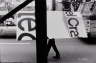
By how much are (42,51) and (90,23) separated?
6.44 m

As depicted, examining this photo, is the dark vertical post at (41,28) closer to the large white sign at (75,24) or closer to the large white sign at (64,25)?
the large white sign at (64,25)

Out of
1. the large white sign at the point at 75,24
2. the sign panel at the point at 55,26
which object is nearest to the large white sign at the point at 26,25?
the sign panel at the point at 55,26

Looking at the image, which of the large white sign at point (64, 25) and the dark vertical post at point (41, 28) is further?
the large white sign at point (64, 25)

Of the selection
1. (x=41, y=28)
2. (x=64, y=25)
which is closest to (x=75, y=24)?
(x=64, y=25)

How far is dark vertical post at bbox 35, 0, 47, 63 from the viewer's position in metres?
1.70

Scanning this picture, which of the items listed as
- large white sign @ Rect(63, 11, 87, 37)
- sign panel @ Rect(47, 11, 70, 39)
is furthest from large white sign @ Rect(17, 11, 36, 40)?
large white sign @ Rect(63, 11, 87, 37)

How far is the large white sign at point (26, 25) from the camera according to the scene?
6.40ft

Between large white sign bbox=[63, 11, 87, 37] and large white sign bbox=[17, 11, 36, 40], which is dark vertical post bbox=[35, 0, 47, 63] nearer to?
large white sign bbox=[17, 11, 36, 40]

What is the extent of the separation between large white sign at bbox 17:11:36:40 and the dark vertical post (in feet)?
0.75

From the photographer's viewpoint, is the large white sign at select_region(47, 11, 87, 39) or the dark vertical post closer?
the dark vertical post

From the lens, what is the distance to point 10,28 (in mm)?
11445

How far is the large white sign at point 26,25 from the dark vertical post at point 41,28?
23cm

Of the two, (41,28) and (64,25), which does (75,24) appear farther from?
(41,28)

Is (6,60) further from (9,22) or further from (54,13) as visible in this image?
(9,22)
